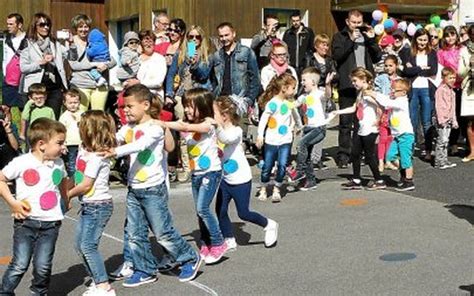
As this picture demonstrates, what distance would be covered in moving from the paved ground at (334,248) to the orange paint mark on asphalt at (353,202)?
0.04 feet

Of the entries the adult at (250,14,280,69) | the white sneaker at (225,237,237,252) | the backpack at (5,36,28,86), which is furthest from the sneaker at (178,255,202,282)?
the adult at (250,14,280,69)

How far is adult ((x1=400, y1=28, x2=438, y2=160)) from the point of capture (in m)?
11.5

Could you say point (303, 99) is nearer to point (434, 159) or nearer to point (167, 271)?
point (434, 159)

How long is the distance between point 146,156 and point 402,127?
4.57 meters

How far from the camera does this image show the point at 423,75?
11.4 metres

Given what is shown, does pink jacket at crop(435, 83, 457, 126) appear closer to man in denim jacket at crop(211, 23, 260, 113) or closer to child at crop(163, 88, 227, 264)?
man in denim jacket at crop(211, 23, 260, 113)

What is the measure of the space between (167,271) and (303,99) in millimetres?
3865

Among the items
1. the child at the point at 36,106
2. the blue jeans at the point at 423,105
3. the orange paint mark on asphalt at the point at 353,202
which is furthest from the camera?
the blue jeans at the point at 423,105

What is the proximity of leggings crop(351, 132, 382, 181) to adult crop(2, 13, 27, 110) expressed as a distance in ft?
14.3

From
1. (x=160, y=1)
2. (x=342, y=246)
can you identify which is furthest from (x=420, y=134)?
(x=160, y=1)

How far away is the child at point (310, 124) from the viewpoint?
31.1 ft

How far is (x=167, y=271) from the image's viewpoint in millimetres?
6277

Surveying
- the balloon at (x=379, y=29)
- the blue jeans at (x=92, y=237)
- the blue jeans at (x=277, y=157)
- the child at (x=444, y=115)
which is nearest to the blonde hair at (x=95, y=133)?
the blue jeans at (x=92, y=237)

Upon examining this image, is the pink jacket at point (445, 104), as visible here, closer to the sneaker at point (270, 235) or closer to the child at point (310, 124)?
the child at point (310, 124)
